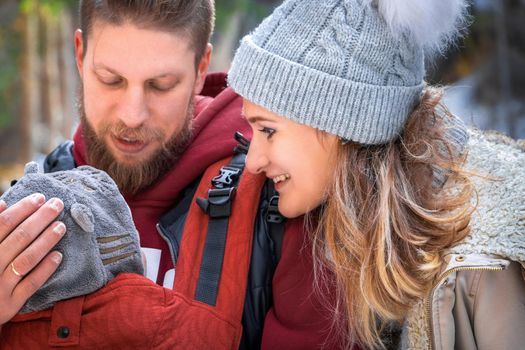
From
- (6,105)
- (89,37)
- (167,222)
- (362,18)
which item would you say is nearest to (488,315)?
(362,18)

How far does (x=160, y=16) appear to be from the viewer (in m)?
2.85

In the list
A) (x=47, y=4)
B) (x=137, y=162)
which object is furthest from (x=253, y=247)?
(x=47, y=4)

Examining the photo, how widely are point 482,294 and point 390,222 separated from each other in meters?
0.37

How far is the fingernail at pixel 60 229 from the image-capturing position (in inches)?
84.7

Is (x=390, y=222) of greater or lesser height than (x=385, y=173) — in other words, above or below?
below

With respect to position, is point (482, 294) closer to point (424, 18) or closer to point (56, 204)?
point (424, 18)

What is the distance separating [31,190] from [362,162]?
3.67 feet

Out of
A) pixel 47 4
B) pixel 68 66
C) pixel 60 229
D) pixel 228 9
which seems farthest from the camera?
pixel 68 66

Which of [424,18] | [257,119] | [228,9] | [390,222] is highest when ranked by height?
[424,18]

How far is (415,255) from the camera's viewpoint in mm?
2289

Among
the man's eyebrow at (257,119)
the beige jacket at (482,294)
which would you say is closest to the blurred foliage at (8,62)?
the man's eyebrow at (257,119)

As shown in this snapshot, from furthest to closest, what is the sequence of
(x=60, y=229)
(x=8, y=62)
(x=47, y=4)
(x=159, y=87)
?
1. (x=8, y=62)
2. (x=47, y=4)
3. (x=159, y=87)
4. (x=60, y=229)

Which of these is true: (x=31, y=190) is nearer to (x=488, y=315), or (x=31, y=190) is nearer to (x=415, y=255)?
(x=415, y=255)

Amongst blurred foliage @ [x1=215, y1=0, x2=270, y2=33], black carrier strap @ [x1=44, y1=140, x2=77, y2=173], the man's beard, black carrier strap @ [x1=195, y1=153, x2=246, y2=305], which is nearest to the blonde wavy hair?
black carrier strap @ [x1=195, y1=153, x2=246, y2=305]
